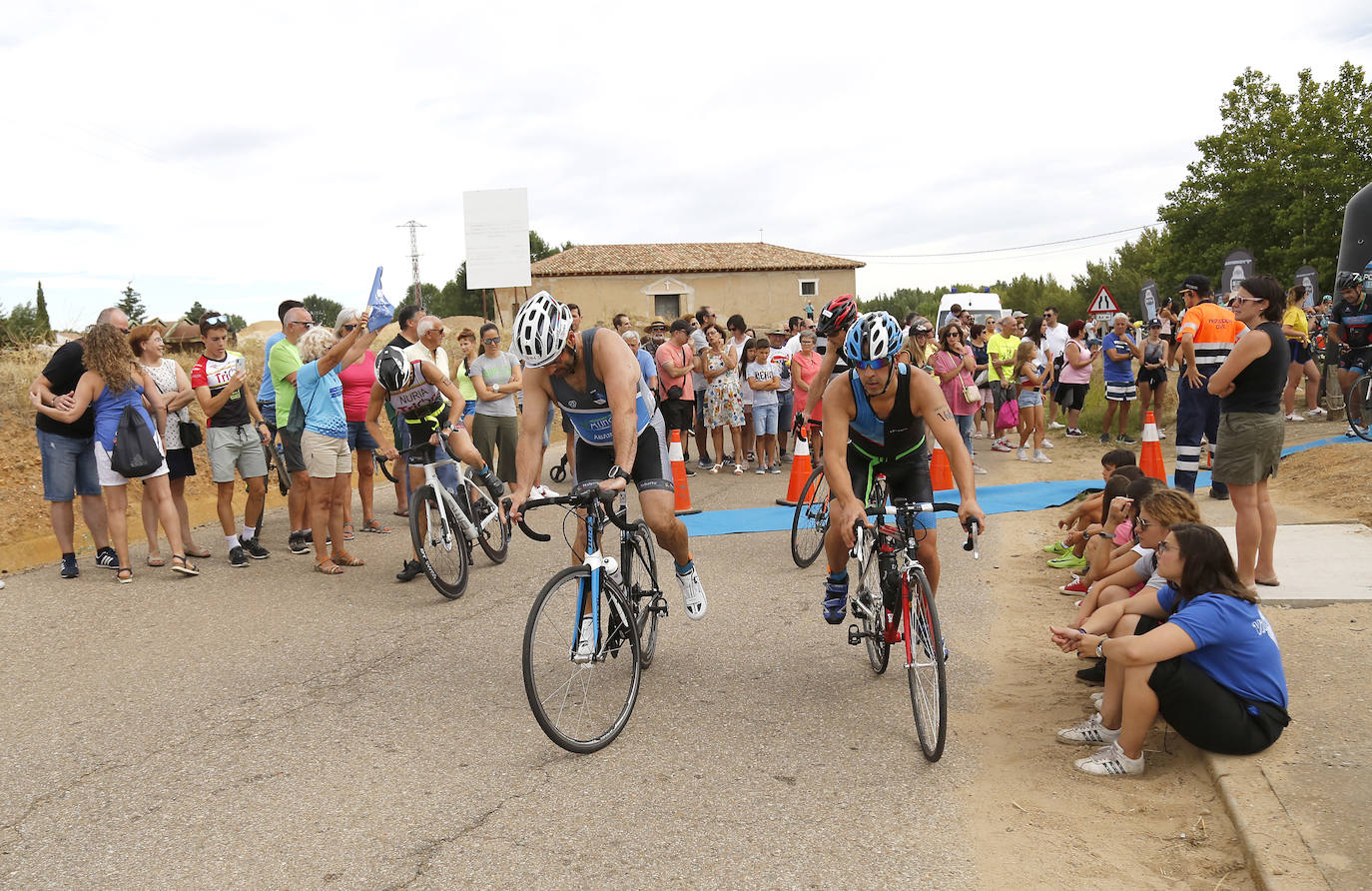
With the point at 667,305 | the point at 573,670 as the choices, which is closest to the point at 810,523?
the point at 573,670

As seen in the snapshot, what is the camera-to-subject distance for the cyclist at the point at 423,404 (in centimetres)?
749

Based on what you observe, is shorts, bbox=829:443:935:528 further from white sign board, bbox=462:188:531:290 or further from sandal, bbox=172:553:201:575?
white sign board, bbox=462:188:531:290

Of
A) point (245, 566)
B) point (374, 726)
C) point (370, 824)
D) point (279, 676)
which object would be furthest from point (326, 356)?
point (370, 824)

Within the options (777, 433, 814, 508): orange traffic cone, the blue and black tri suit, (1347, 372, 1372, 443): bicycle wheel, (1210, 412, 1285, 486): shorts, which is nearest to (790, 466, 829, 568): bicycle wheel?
(777, 433, 814, 508): orange traffic cone

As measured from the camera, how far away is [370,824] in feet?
12.7

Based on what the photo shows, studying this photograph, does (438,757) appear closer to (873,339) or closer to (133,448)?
(873,339)

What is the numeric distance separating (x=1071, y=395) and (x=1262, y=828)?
13.4 metres

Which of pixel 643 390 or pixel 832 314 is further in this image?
pixel 832 314

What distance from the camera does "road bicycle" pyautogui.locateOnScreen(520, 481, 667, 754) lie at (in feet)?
14.4

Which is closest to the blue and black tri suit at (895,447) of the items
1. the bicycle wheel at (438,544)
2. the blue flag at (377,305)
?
the bicycle wheel at (438,544)

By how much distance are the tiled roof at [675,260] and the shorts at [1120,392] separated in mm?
38903

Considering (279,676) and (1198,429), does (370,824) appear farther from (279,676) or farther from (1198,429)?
(1198,429)

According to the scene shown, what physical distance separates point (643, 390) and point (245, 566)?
4.83 m

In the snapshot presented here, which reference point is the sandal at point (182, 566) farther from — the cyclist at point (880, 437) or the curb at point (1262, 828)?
the curb at point (1262, 828)
